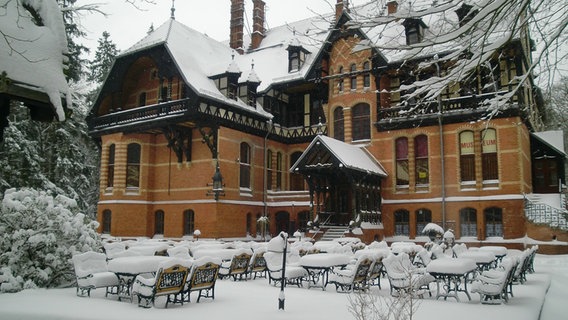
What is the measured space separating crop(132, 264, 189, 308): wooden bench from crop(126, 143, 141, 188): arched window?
18808 mm

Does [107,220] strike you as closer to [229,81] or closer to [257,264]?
[229,81]

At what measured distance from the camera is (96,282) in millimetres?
9555

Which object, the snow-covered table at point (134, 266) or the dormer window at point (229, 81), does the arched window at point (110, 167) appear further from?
the snow-covered table at point (134, 266)

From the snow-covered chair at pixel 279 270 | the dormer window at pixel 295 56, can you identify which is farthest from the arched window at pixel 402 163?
the snow-covered chair at pixel 279 270

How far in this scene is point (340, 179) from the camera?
25109 mm

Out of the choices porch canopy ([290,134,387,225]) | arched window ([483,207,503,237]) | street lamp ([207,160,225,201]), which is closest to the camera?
porch canopy ([290,134,387,225])

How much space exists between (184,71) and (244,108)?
3.88m

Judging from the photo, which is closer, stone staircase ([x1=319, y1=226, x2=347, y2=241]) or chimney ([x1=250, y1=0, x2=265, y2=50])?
stone staircase ([x1=319, y1=226, x2=347, y2=241])

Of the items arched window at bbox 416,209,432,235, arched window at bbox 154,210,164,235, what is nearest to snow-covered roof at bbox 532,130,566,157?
arched window at bbox 416,209,432,235

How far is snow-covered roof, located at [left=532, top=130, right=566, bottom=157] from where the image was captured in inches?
1038

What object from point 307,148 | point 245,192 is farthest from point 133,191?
point 307,148

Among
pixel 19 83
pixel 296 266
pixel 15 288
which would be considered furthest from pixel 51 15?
pixel 296 266

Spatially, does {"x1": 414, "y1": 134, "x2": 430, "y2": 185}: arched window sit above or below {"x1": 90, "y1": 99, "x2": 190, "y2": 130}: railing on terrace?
below

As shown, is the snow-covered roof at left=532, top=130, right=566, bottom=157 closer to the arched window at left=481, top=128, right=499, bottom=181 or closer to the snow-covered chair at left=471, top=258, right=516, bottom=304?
the arched window at left=481, top=128, right=499, bottom=181
